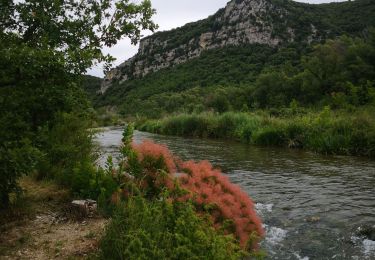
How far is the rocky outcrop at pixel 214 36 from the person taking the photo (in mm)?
92438

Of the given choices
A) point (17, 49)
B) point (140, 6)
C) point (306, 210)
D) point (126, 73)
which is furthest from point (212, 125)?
point (126, 73)

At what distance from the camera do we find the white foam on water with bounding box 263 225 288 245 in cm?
792

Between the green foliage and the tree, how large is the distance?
4.67 feet

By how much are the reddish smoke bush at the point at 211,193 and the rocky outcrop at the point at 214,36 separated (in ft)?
227

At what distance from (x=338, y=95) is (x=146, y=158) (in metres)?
29.5

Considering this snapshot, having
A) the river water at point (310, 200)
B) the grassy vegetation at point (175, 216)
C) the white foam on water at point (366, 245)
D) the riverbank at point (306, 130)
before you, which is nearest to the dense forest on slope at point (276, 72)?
the riverbank at point (306, 130)

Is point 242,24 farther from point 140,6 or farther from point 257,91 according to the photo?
point 140,6

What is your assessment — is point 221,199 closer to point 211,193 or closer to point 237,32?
point 211,193

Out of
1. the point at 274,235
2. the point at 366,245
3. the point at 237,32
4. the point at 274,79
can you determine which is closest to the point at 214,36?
the point at 237,32

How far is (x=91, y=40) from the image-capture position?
25.3 ft

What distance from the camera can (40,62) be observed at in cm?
560

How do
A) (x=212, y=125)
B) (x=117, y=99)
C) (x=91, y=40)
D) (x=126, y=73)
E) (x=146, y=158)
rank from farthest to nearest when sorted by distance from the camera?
(x=126, y=73)
(x=117, y=99)
(x=212, y=125)
(x=146, y=158)
(x=91, y=40)

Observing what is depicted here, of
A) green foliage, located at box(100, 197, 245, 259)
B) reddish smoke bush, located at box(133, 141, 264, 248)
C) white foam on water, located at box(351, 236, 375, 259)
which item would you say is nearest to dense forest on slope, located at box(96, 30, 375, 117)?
white foam on water, located at box(351, 236, 375, 259)

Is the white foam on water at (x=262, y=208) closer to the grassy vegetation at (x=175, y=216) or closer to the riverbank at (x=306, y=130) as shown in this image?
the grassy vegetation at (x=175, y=216)
